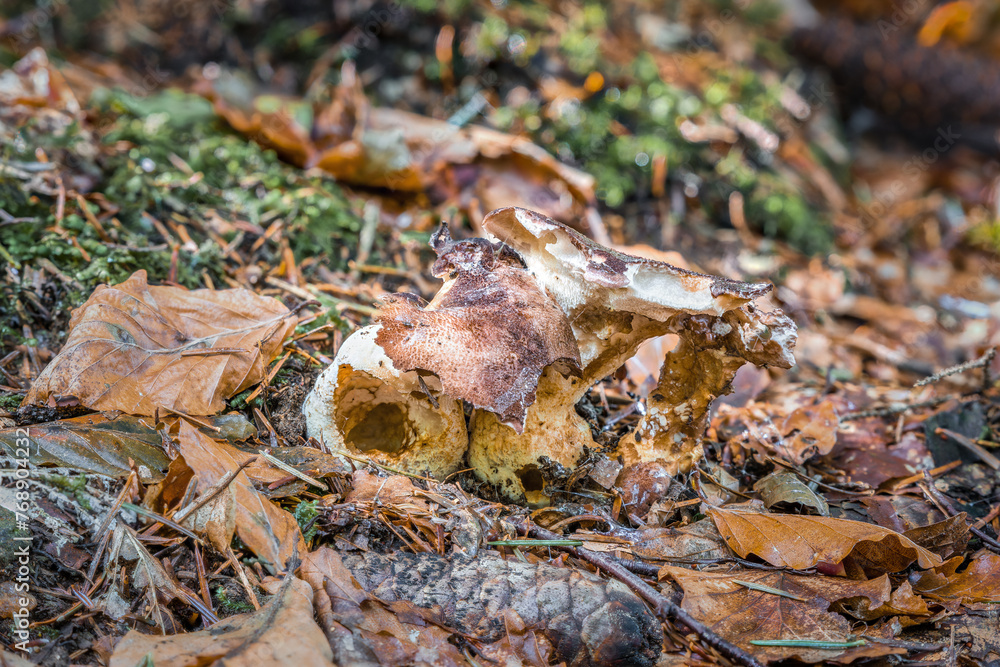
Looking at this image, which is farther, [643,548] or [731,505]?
[731,505]

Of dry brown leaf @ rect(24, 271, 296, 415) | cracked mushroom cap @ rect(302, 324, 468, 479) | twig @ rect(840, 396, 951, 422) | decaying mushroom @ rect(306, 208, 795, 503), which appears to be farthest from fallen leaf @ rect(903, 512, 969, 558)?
dry brown leaf @ rect(24, 271, 296, 415)

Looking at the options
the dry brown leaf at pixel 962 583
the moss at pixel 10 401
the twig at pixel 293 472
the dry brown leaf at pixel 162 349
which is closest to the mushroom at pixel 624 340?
the twig at pixel 293 472

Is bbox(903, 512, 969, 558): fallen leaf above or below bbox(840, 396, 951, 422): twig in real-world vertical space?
above

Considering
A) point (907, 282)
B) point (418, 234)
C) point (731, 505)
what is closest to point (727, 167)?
point (907, 282)

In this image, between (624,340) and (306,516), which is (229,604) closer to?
(306,516)

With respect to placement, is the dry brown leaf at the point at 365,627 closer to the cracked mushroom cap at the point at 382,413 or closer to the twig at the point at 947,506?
the cracked mushroom cap at the point at 382,413

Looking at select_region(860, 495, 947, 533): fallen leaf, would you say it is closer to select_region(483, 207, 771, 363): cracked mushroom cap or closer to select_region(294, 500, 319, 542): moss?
select_region(483, 207, 771, 363): cracked mushroom cap

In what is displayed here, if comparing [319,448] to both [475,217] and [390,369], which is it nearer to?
[390,369]

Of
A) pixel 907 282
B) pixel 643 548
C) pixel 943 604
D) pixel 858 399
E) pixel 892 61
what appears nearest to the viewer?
pixel 943 604
